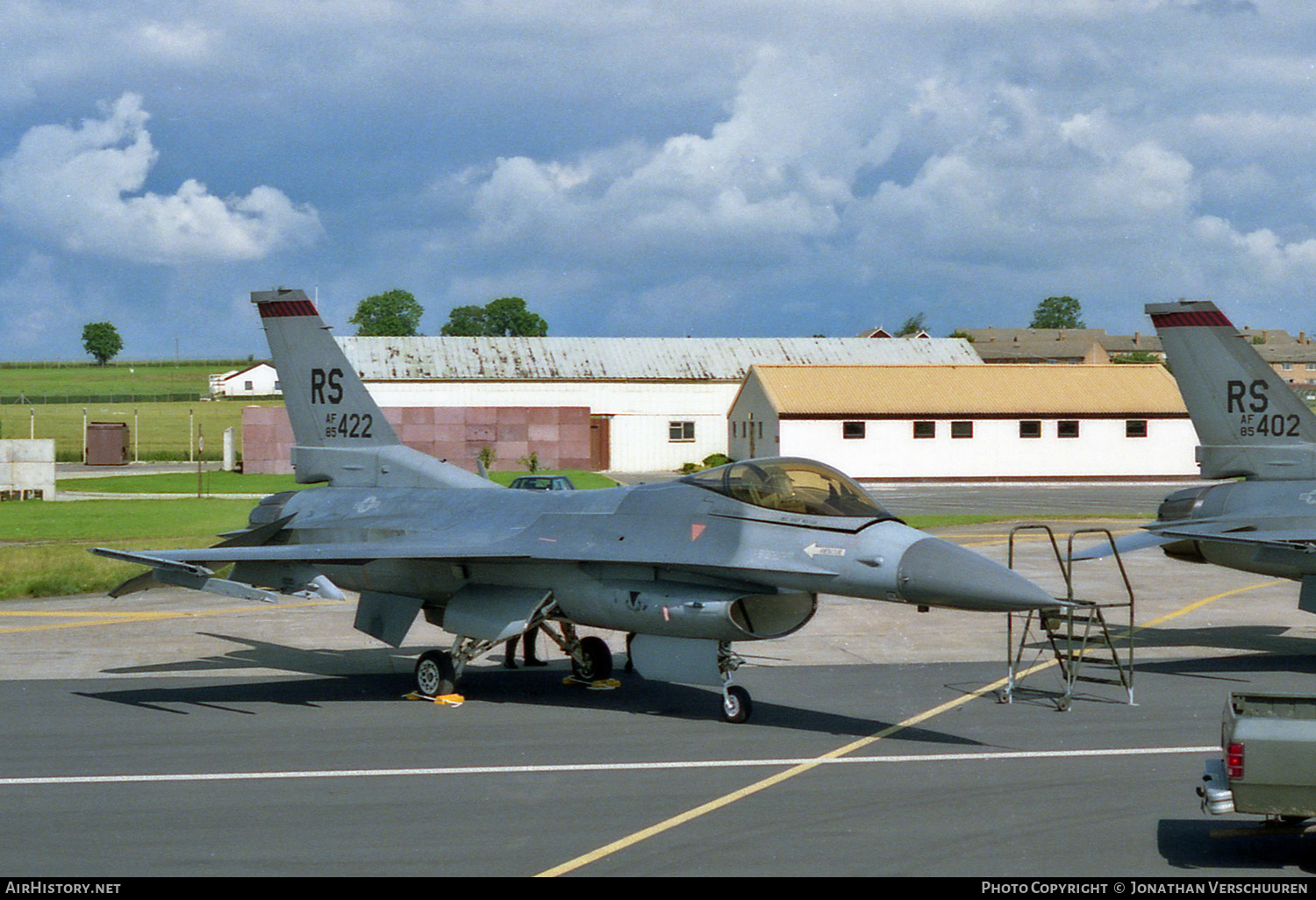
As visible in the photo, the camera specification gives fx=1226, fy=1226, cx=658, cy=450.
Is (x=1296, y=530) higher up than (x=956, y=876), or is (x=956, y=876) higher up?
(x=1296, y=530)

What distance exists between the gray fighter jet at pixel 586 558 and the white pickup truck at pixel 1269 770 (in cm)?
333

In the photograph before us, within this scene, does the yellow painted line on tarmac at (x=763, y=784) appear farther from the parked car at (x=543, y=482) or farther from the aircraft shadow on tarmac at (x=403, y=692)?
the parked car at (x=543, y=482)

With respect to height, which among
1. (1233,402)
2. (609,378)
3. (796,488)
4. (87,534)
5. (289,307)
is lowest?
(87,534)

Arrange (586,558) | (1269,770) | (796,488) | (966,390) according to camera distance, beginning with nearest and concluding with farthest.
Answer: (1269,770)
(796,488)
(586,558)
(966,390)

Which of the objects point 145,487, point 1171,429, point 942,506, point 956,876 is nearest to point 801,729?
point 956,876

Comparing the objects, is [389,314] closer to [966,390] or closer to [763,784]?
[966,390]

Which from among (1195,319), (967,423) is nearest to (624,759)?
(1195,319)

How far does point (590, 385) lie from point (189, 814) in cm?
5845

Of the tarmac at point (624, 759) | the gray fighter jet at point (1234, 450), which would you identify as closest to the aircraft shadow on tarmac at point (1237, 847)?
the tarmac at point (624, 759)

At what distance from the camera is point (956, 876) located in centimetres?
834

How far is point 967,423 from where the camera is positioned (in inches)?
2258

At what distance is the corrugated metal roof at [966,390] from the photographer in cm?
5681

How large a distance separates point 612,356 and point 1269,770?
65432 mm
